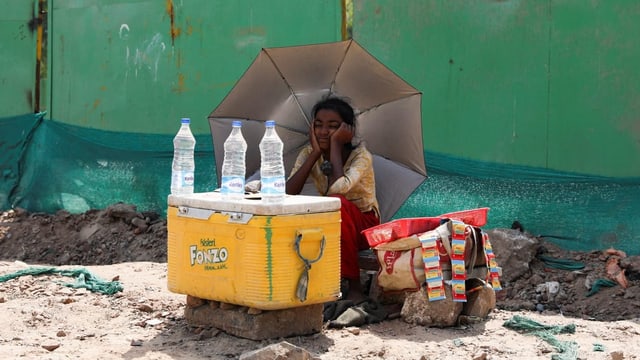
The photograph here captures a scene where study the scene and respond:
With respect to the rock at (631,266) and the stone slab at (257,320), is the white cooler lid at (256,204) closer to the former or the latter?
the stone slab at (257,320)

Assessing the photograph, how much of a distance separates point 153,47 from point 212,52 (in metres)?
0.78

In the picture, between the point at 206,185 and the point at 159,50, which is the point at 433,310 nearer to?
the point at 206,185

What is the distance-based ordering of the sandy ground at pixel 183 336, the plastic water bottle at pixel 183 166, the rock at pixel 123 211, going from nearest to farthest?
the sandy ground at pixel 183 336 → the plastic water bottle at pixel 183 166 → the rock at pixel 123 211

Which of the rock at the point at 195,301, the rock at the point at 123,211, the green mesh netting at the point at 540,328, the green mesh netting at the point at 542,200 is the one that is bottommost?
the green mesh netting at the point at 540,328

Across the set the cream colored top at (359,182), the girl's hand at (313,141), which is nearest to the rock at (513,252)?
the cream colored top at (359,182)

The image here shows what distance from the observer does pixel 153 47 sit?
872 cm

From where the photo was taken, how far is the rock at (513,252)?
626 centimetres

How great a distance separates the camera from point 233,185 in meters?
4.46

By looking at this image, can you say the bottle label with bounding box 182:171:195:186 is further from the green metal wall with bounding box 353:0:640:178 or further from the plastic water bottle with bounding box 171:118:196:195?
the green metal wall with bounding box 353:0:640:178

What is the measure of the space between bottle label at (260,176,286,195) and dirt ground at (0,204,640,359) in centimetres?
79

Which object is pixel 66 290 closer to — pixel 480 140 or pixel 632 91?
pixel 480 140

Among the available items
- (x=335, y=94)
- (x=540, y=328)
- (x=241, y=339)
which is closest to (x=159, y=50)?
(x=335, y=94)

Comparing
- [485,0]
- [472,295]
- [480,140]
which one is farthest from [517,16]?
[472,295]

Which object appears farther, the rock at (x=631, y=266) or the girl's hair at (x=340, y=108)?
the rock at (x=631, y=266)
